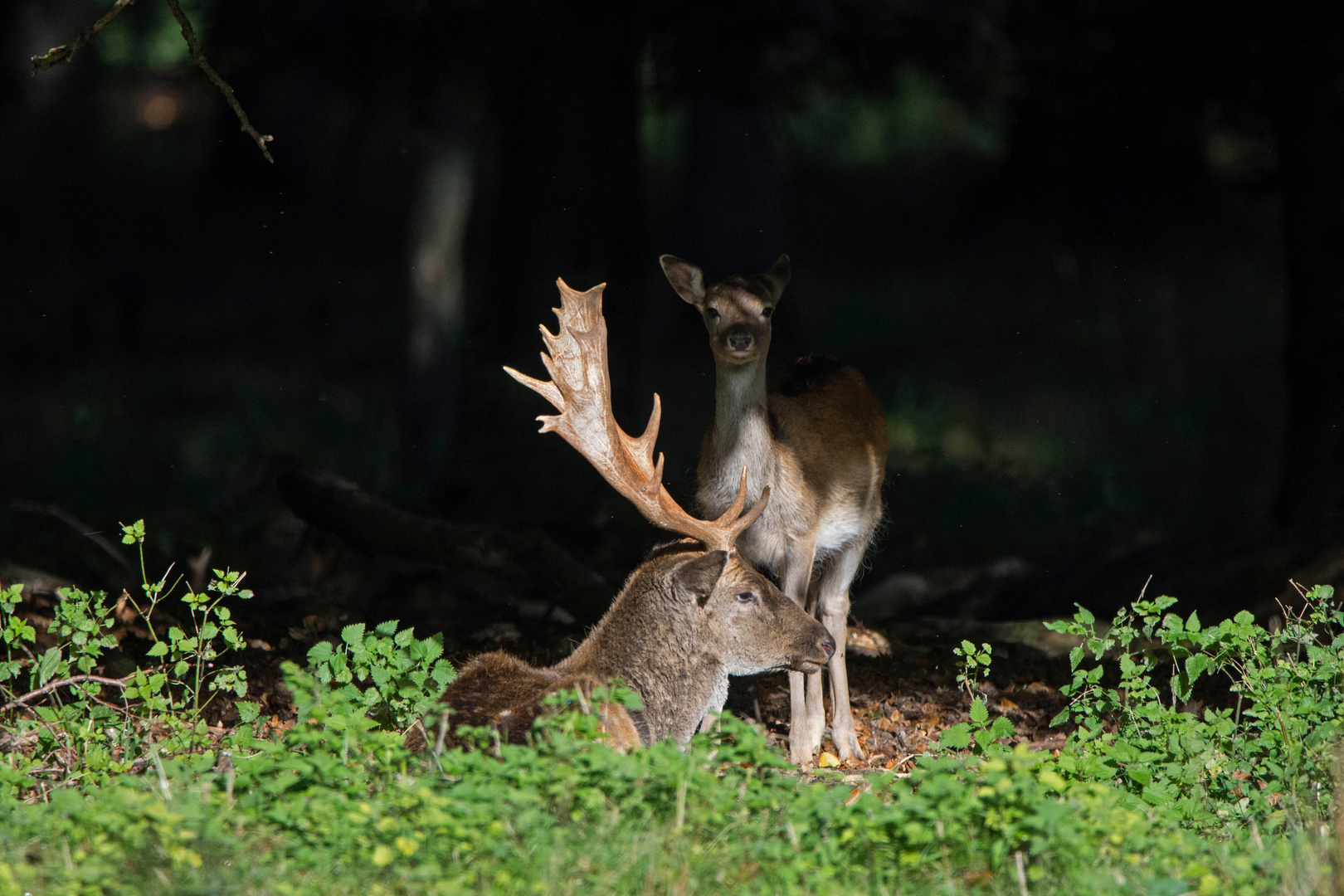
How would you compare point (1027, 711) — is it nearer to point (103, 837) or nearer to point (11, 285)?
point (103, 837)

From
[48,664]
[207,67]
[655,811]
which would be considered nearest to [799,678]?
[655,811]

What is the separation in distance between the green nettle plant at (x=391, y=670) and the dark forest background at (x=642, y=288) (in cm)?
261

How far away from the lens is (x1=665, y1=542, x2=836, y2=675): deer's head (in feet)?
16.6

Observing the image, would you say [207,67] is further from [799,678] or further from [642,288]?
[642,288]

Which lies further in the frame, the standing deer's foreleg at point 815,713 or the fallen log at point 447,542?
the fallen log at point 447,542

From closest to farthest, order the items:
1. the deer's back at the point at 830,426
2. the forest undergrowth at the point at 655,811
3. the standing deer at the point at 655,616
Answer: the forest undergrowth at the point at 655,811, the standing deer at the point at 655,616, the deer's back at the point at 830,426

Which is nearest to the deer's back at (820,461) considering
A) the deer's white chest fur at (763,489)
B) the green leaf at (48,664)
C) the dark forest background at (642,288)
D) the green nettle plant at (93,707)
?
the deer's white chest fur at (763,489)

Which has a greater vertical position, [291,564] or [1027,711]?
[291,564]

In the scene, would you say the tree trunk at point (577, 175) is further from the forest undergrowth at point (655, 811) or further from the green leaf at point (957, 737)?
→ the green leaf at point (957, 737)

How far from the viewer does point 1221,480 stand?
51.4ft

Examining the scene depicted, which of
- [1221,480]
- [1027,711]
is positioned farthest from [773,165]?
[1027,711]

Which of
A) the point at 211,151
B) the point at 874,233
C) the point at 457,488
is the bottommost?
the point at 457,488

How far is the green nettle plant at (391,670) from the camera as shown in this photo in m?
4.79

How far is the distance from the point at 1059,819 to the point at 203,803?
7.49 ft
